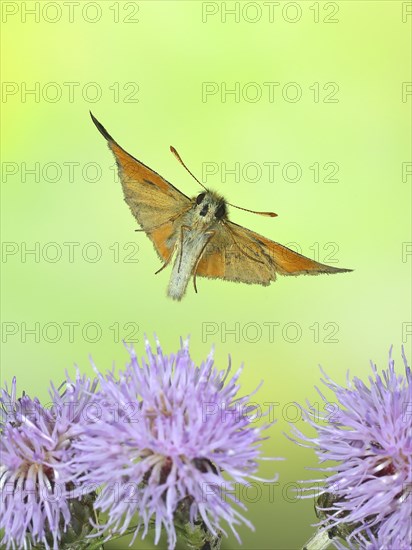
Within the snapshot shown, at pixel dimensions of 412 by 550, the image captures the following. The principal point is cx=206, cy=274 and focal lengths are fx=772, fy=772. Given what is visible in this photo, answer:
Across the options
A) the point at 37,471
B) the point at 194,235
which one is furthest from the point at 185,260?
the point at 37,471

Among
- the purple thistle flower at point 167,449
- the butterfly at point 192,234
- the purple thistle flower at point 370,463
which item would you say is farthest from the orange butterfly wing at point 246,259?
the purple thistle flower at point 167,449

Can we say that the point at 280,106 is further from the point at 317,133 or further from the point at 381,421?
the point at 381,421

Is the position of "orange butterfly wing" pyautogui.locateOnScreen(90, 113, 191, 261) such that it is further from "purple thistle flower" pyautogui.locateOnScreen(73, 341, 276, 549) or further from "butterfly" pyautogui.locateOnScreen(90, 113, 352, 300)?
A: "purple thistle flower" pyautogui.locateOnScreen(73, 341, 276, 549)

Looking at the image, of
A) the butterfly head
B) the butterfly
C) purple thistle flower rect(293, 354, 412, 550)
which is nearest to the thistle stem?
purple thistle flower rect(293, 354, 412, 550)

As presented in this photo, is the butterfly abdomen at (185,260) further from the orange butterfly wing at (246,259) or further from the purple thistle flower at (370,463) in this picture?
the purple thistle flower at (370,463)

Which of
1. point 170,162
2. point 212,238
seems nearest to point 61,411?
point 212,238
